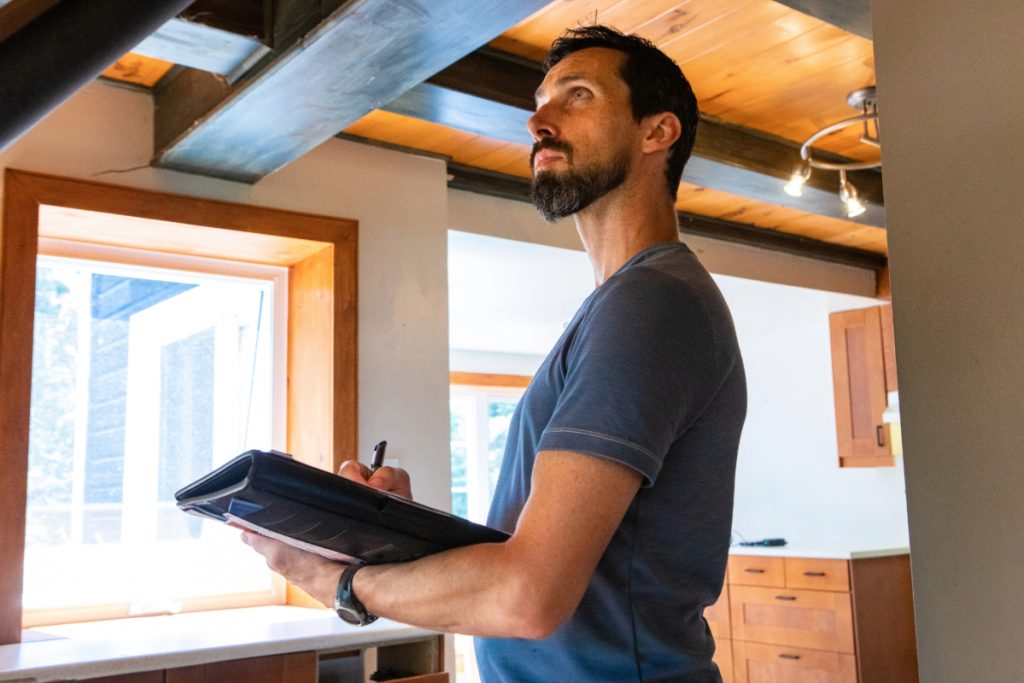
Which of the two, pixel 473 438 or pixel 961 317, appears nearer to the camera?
pixel 961 317

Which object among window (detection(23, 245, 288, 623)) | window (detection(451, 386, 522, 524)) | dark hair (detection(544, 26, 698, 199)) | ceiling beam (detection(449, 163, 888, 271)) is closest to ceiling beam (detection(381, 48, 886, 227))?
ceiling beam (detection(449, 163, 888, 271))

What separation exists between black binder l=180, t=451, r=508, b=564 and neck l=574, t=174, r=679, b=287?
1.48 feet

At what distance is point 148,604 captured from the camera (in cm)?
291

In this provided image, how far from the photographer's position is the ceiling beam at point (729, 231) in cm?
359

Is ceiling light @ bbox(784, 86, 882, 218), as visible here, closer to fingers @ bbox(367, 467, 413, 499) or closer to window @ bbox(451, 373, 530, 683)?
fingers @ bbox(367, 467, 413, 499)

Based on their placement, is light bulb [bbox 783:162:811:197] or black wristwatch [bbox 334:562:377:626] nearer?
black wristwatch [bbox 334:562:377:626]

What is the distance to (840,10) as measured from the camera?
2.01 m

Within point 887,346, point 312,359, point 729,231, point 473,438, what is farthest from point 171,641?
point 473,438

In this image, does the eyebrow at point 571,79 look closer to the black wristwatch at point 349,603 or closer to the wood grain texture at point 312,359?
the black wristwatch at point 349,603

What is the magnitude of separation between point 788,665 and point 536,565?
4.44 meters

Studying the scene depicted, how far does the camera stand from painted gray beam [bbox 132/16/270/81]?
211cm

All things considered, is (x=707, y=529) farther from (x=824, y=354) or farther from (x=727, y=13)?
(x=824, y=354)

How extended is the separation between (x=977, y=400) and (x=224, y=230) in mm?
2171

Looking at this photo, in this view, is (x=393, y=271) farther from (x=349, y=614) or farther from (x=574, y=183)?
(x=349, y=614)
